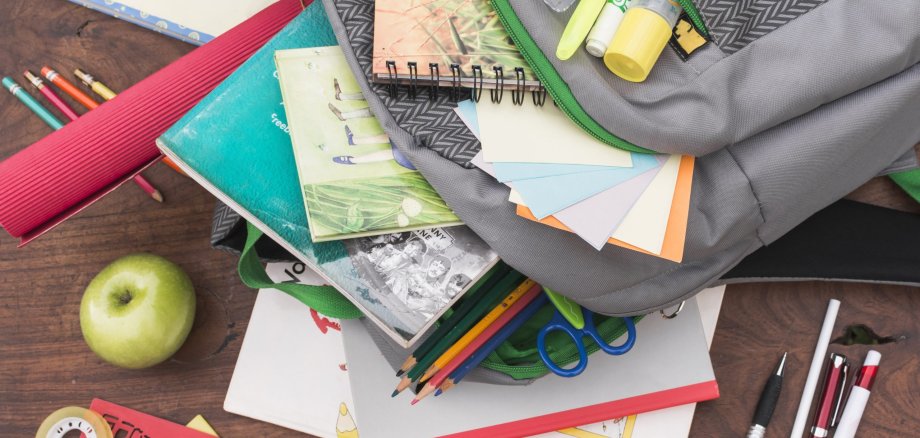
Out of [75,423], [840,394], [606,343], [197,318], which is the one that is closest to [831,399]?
[840,394]

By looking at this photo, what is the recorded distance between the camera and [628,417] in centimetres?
65

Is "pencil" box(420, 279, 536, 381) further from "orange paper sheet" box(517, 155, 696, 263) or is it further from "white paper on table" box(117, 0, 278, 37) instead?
"white paper on table" box(117, 0, 278, 37)

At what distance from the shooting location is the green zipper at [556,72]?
1.61 ft

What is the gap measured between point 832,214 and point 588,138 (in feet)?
0.94

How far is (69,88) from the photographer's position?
27.2 inches

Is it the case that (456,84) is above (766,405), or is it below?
above

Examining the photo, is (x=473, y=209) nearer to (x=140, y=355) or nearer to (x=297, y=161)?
(x=297, y=161)

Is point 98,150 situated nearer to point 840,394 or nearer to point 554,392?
point 554,392

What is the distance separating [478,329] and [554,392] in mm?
104

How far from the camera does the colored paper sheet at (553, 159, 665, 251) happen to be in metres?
0.49

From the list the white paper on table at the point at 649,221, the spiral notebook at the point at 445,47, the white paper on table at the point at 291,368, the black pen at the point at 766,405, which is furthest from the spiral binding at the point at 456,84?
the black pen at the point at 766,405

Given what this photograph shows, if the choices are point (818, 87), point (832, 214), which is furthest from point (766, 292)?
point (818, 87)

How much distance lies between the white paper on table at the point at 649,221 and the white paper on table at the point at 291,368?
1.00ft

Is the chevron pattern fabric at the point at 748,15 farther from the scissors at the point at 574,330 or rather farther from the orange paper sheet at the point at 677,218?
the scissors at the point at 574,330
